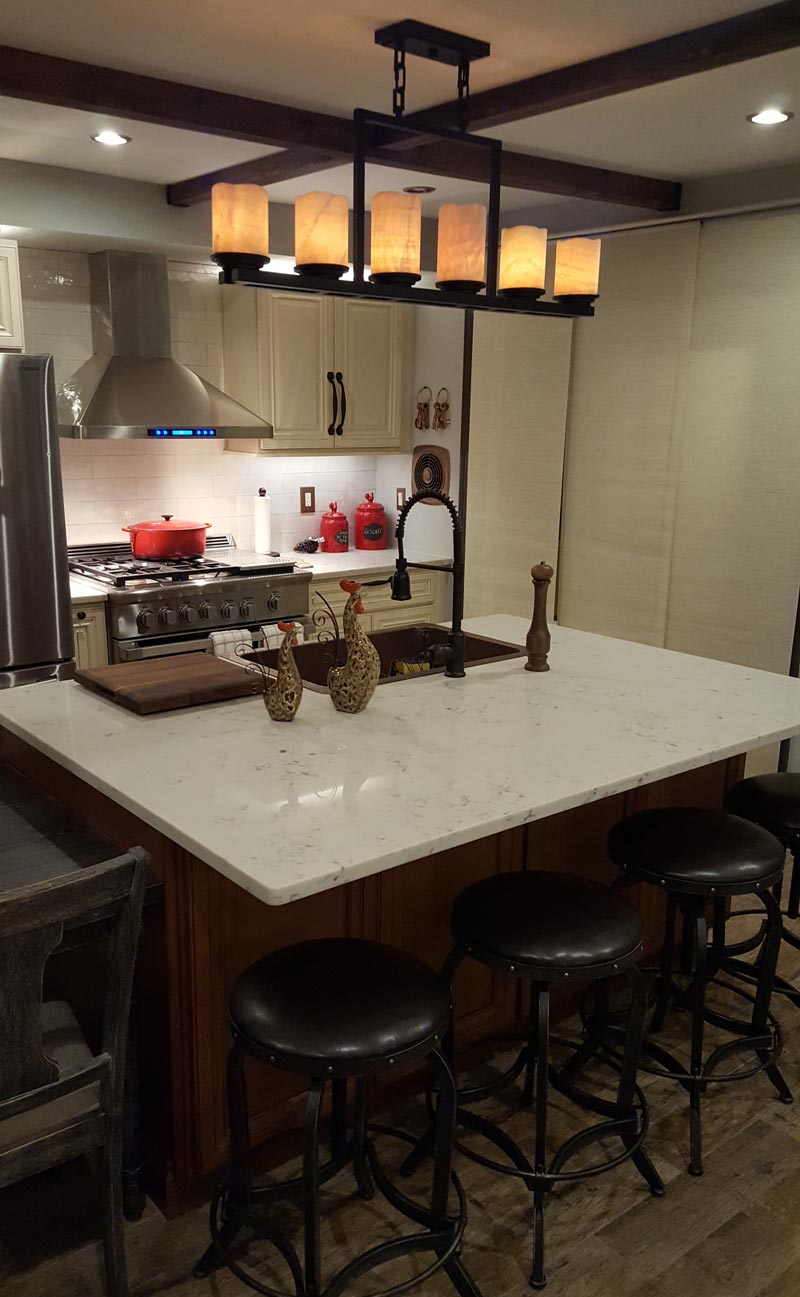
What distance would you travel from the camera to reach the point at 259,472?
539cm

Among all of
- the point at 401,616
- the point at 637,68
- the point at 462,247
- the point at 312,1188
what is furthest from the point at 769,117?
the point at 312,1188

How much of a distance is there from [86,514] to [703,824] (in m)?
3.43

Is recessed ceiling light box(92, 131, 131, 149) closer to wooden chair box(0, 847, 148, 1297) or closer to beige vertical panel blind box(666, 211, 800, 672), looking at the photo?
beige vertical panel blind box(666, 211, 800, 672)

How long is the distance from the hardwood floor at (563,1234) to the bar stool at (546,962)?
0.07 metres

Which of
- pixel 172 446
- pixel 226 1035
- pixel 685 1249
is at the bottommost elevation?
pixel 685 1249

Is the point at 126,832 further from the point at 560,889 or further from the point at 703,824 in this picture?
the point at 703,824

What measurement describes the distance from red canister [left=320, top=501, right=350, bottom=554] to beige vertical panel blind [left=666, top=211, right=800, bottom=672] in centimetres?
195

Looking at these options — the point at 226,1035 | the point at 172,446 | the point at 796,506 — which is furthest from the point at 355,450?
the point at 226,1035

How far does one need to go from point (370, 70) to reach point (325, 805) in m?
2.06

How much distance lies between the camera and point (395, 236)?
2.36 metres

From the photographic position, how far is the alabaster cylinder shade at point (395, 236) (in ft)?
7.70

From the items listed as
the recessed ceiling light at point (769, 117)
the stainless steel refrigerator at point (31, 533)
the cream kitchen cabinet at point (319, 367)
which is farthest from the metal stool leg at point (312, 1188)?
the cream kitchen cabinet at point (319, 367)

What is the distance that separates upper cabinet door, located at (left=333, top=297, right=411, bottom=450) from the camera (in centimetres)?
520

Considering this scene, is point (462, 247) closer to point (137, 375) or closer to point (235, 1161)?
point (235, 1161)
